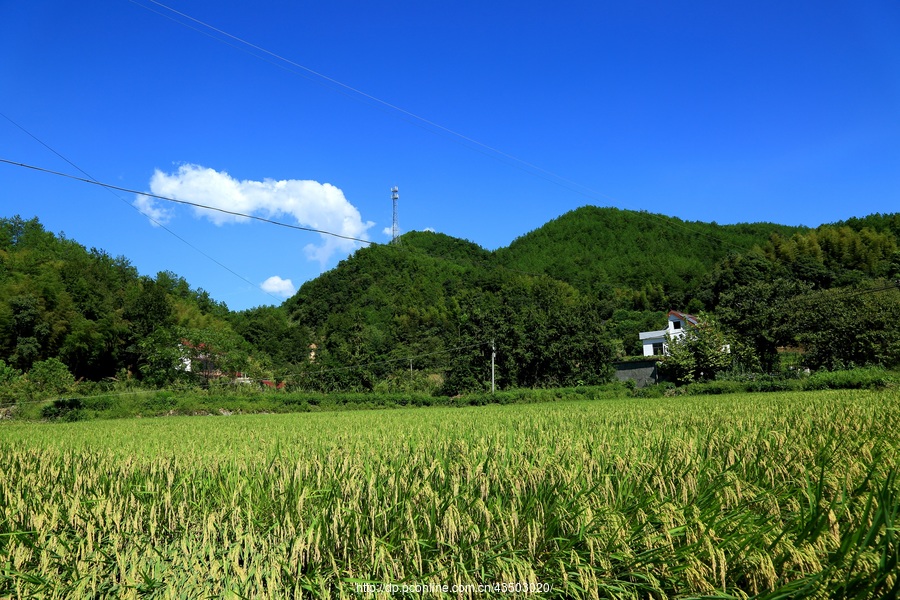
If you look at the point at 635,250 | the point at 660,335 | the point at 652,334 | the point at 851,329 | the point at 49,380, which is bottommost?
the point at 49,380

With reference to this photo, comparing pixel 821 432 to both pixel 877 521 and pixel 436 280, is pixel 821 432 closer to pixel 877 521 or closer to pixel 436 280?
pixel 877 521

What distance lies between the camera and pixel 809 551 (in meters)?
2.39

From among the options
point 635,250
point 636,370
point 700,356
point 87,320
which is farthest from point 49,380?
point 635,250

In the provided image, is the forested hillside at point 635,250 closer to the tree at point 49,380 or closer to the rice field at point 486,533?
the tree at point 49,380

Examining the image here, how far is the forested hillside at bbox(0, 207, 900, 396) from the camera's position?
133 feet

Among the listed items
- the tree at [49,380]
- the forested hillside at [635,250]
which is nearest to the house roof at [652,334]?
the forested hillside at [635,250]

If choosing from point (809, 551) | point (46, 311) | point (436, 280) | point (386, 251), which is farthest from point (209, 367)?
point (809, 551)

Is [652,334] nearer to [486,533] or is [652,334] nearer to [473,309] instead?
[473,309]

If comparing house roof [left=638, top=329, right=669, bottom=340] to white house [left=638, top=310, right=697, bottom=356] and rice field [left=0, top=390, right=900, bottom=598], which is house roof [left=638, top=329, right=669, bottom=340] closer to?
white house [left=638, top=310, right=697, bottom=356]

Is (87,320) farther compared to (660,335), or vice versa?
(660,335)

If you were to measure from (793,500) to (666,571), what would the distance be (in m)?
1.19

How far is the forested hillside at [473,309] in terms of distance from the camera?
40.6 meters

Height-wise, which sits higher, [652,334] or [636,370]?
[652,334]

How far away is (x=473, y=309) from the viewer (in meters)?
44.9
